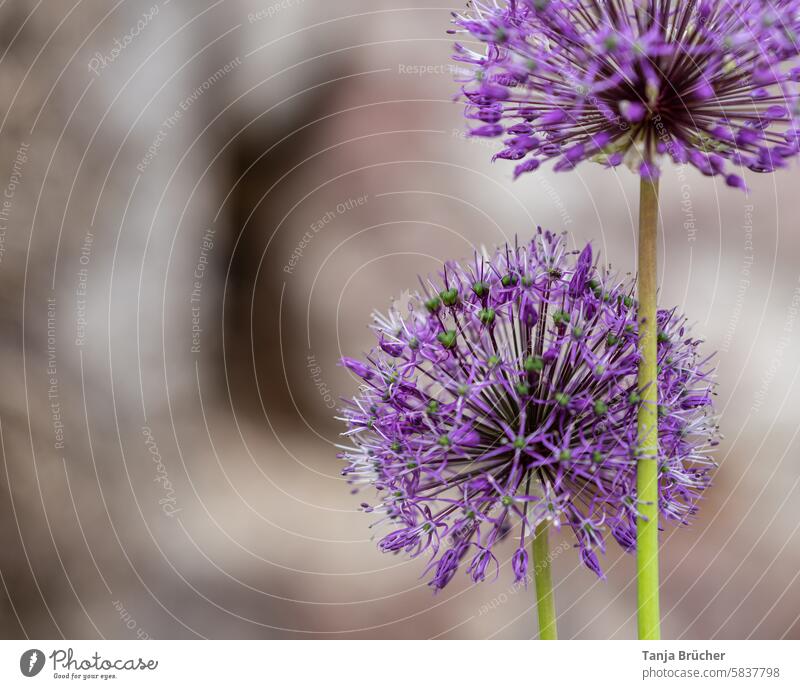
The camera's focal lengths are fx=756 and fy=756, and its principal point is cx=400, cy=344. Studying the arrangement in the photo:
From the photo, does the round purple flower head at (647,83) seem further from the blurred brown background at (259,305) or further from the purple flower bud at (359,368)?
the blurred brown background at (259,305)

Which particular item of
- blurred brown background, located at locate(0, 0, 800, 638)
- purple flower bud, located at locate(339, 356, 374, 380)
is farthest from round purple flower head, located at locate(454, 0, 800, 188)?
blurred brown background, located at locate(0, 0, 800, 638)

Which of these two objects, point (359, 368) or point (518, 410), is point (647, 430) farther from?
point (359, 368)

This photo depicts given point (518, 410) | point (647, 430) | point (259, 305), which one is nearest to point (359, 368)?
point (518, 410)

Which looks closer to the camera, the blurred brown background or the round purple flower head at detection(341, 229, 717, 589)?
the round purple flower head at detection(341, 229, 717, 589)

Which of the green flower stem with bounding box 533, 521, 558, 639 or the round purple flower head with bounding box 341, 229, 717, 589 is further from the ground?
the round purple flower head with bounding box 341, 229, 717, 589

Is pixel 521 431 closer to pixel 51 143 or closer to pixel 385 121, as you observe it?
pixel 385 121

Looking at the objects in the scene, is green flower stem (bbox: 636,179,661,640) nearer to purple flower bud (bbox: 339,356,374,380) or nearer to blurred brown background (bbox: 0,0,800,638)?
purple flower bud (bbox: 339,356,374,380)
